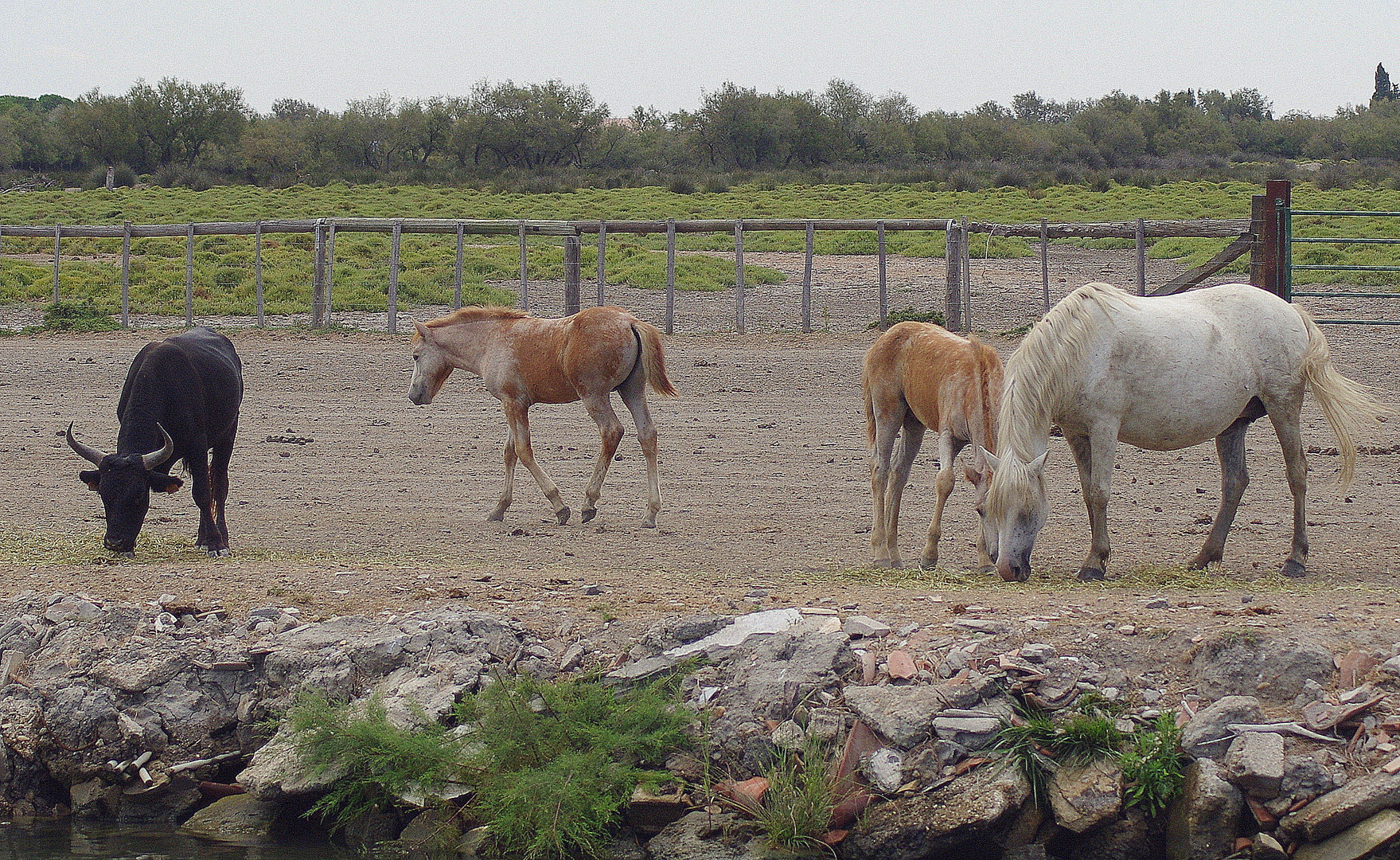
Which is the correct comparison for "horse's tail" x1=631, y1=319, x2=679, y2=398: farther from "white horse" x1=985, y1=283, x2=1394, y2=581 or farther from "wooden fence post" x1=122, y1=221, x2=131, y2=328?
"wooden fence post" x1=122, y1=221, x2=131, y2=328

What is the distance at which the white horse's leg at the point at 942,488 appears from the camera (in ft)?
26.2

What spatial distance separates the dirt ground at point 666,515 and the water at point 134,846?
1.42 m

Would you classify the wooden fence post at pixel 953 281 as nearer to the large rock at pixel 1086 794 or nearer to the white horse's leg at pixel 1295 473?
the white horse's leg at pixel 1295 473

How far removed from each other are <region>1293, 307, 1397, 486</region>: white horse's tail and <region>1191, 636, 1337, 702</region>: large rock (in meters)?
2.75

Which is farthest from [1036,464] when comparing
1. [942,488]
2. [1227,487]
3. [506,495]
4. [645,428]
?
[506,495]

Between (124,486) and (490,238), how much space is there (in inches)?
1070

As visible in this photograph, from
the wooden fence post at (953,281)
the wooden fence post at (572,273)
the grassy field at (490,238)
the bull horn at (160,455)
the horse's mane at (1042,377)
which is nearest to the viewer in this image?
the horse's mane at (1042,377)

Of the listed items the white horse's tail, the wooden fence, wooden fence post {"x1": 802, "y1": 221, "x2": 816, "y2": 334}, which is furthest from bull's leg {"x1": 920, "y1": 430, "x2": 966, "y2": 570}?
wooden fence post {"x1": 802, "y1": 221, "x2": 816, "y2": 334}

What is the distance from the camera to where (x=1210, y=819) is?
16.7 feet

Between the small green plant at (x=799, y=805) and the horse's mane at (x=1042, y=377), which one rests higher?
the horse's mane at (x=1042, y=377)

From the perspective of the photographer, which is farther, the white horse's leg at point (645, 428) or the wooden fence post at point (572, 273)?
the wooden fence post at point (572, 273)

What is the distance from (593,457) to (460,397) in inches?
136

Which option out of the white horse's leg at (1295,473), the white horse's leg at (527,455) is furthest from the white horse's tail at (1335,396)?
the white horse's leg at (527,455)

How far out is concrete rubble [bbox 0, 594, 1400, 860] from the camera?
5152mm
